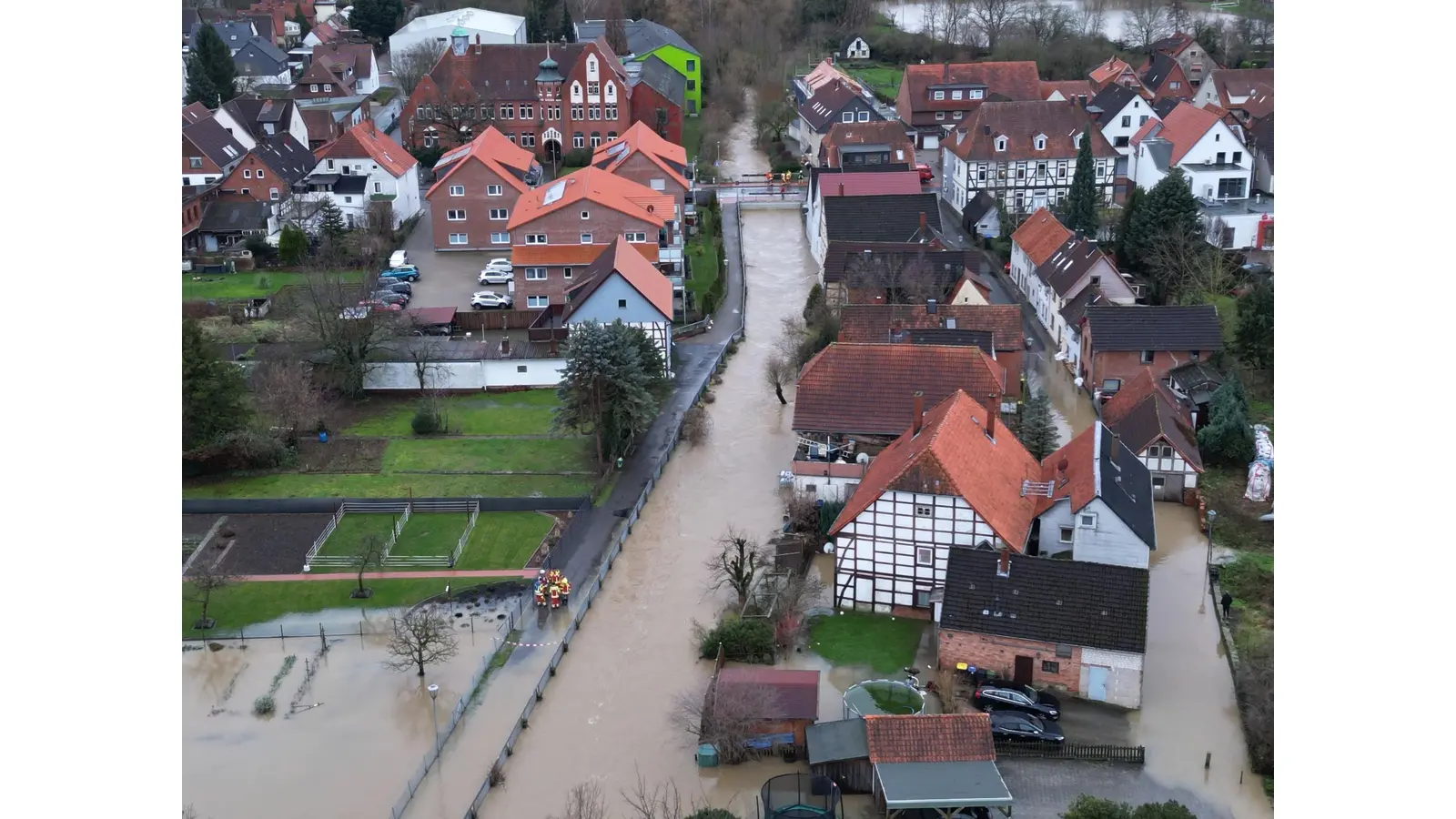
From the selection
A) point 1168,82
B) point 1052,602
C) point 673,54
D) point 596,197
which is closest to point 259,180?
point 596,197

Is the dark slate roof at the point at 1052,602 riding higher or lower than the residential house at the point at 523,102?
lower

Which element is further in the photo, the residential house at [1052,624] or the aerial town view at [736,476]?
the residential house at [1052,624]

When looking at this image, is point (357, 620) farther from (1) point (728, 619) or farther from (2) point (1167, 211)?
(2) point (1167, 211)

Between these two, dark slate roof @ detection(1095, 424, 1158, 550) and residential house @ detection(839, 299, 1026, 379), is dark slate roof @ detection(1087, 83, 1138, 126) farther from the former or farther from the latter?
dark slate roof @ detection(1095, 424, 1158, 550)

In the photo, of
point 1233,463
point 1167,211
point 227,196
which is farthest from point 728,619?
point 227,196

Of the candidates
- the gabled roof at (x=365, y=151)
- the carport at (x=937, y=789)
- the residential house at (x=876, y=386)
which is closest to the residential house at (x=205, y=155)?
the gabled roof at (x=365, y=151)

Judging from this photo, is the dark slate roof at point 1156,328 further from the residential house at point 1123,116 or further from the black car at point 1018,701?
the residential house at point 1123,116
